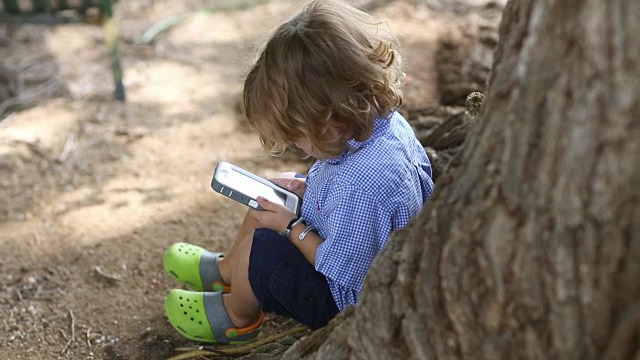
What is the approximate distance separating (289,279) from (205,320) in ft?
1.23

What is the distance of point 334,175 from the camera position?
7.18 ft

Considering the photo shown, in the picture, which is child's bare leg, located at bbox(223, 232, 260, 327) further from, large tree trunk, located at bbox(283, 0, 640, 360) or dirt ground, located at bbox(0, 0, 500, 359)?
large tree trunk, located at bbox(283, 0, 640, 360)

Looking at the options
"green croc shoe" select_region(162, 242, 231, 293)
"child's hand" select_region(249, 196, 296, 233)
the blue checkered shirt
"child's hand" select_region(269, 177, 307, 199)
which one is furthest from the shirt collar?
"green croc shoe" select_region(162, 242, 231, 293)

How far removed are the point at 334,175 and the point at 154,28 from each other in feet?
10.2

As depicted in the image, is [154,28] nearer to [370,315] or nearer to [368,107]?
[368,107]

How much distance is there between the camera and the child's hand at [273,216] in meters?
2.31

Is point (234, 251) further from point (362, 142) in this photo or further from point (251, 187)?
point (362, 142)

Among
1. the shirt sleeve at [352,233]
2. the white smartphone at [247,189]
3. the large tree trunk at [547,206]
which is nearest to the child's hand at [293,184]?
the white smartphone at [247,189]

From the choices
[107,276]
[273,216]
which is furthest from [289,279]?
[107,276]

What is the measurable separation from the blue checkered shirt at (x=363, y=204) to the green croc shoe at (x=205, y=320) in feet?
1.37

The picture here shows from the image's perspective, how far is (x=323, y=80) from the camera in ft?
6.82

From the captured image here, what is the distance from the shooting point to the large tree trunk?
4.41 ft

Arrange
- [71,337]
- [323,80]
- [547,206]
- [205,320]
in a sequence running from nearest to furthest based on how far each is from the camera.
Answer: [547,206], [323,80], [205,320], [71,337]

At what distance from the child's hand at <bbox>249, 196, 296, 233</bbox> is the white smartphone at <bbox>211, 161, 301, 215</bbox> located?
0.12 feet
